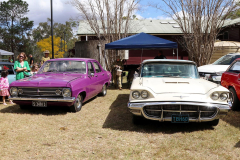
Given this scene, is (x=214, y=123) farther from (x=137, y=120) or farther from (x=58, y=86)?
(x=58, y=86)

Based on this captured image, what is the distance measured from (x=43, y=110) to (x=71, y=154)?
3.29 metres

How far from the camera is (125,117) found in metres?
5.90

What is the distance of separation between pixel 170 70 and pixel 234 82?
178 centimetres

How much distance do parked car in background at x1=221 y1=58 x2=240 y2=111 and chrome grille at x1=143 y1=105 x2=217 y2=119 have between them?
1.98 meters

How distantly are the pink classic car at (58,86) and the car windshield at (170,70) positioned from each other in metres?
1.85

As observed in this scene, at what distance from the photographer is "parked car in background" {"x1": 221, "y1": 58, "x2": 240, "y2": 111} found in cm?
602

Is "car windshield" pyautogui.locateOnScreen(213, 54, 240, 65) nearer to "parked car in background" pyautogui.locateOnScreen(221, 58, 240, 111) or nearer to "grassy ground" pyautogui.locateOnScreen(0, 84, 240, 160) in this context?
"parked car in background" pyautogui.locateOnScreen(221, 58, 240, 111)

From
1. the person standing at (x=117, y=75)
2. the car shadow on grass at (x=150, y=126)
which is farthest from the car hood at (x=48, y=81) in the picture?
the person standing at (x=117, y=75)

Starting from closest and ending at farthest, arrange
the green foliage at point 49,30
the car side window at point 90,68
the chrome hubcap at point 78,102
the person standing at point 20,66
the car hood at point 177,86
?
the car hood at point 177,86
the chrome hubcap at point 78,102
the car side window at point 90,68
the person standing at point 20,66
the green foliage at point 49,30

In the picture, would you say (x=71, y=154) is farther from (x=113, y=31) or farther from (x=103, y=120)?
(x=113, y=31)

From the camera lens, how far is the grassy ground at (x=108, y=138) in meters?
3.70

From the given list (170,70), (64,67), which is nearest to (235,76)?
(170,70)

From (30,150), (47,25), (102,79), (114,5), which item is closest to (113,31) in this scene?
(114,5)

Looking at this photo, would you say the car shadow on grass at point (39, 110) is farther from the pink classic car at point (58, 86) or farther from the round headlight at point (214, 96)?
the round headlight at point (214, 96)
